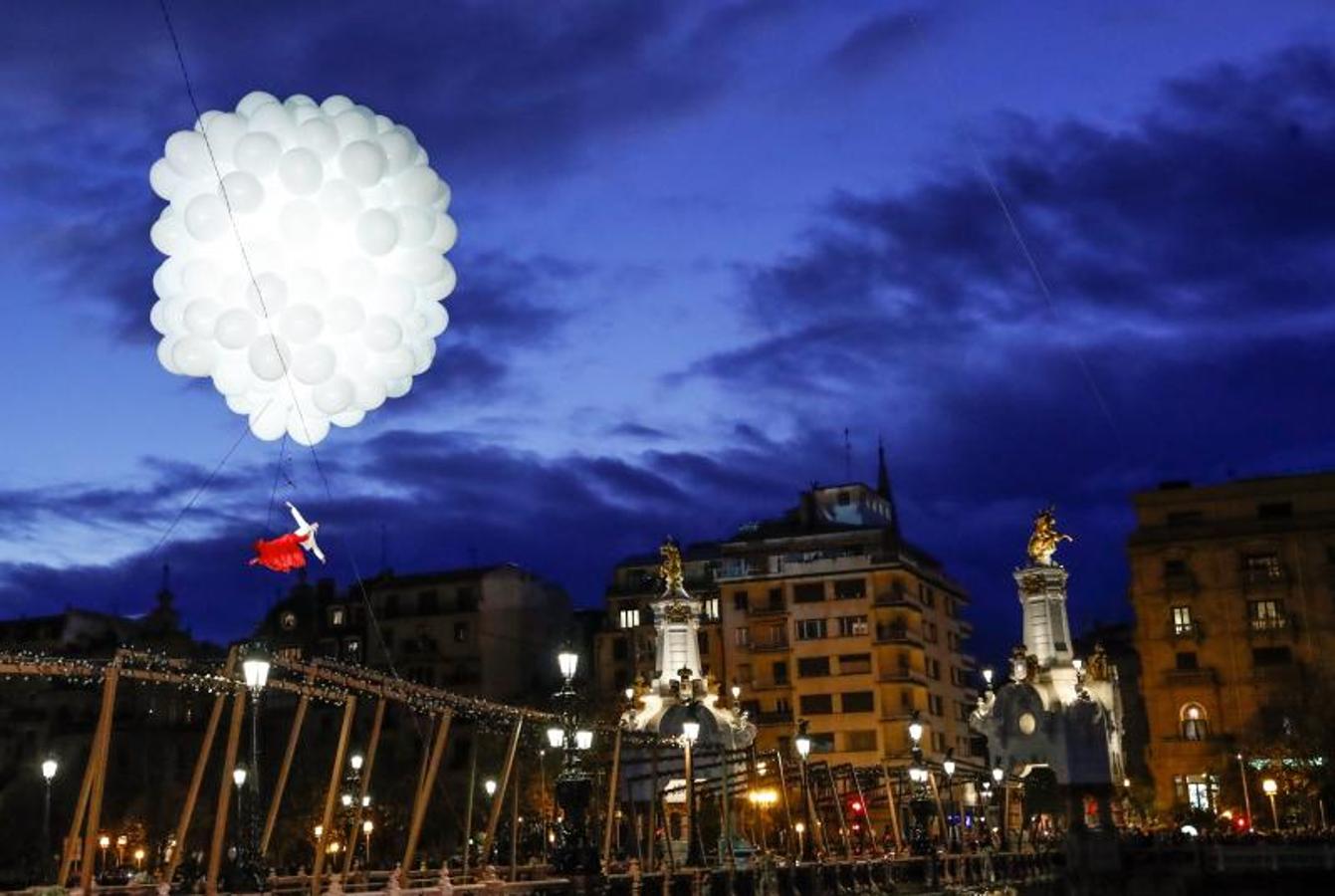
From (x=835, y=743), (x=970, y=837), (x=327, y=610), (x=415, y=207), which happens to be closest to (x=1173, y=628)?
(x=835, y=743)

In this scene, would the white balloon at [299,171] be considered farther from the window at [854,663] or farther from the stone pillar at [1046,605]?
the window at [854,663]

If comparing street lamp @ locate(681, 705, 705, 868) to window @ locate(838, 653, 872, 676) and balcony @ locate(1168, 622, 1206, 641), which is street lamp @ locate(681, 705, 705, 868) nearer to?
balcony @ locate(1168, 622, 1206, 641)

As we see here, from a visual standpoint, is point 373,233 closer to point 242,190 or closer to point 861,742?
point 242,190

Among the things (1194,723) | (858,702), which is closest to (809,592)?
(858,702)

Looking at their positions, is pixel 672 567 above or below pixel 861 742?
above

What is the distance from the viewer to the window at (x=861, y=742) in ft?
292

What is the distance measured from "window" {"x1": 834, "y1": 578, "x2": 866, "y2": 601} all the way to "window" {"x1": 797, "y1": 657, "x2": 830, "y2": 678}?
404cm

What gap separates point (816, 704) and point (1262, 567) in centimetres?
2746

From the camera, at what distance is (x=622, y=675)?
95438 mm

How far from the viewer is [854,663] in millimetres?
90812

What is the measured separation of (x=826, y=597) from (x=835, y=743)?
9.21 meters

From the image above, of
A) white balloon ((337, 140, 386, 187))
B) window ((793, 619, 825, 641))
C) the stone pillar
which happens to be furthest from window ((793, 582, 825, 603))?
white balloon ((337, 140, 386, 187))

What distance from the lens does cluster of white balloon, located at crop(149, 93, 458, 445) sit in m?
21.2

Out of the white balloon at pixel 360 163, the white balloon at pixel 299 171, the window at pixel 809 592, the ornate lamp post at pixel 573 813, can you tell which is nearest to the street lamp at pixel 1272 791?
the window at pixel 809 592
